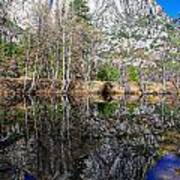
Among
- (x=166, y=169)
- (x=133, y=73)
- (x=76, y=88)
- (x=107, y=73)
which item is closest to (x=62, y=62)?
(x=76, y=88)

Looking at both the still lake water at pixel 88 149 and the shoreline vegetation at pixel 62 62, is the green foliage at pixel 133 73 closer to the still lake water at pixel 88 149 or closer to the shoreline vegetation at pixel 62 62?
the shoreline vegetation at pixel 62 62

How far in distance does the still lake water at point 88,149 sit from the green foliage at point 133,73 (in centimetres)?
5748

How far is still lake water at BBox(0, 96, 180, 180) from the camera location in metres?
14.3

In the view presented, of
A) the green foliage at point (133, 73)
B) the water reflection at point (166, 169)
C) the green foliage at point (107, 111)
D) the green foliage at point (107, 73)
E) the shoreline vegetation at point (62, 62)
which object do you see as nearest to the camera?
the water reflection at point (166, 169)

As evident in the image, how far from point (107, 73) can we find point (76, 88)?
12059 mm

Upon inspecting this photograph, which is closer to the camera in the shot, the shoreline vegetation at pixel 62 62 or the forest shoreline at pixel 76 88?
the forest shoreline at pixel 76 88

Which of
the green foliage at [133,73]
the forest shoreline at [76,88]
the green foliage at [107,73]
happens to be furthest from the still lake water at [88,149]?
the green foliage at [133,73]

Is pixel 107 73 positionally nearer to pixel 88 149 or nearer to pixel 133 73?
pixel 133 73

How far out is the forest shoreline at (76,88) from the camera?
6519cm

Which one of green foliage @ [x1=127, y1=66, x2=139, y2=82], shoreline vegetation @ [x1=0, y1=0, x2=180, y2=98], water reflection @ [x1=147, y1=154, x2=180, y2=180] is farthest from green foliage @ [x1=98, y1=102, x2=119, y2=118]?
green foliage @ [x1=127, y1=66, x2=139, y2=82]

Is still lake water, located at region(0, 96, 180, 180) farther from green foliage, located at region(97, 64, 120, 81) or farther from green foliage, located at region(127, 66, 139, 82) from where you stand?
green foliage, located at region(127, 66, 139, 82)

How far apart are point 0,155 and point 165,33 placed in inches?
4630

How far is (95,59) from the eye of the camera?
8012 cm

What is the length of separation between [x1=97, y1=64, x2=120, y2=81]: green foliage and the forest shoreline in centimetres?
200
